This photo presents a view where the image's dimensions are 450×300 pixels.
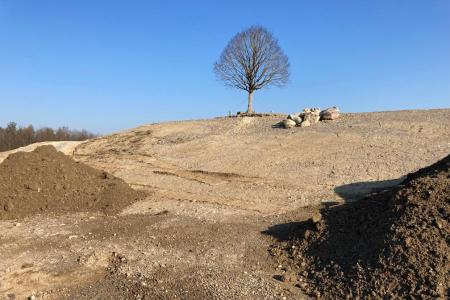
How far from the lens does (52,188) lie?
35.4 ft

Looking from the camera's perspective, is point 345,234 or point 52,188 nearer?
point 345,234

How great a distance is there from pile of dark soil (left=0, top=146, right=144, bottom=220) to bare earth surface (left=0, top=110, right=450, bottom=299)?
1.44 ft

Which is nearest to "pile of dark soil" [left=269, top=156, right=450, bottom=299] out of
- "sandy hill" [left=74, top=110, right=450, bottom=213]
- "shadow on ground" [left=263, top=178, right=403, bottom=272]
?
"shadow on ground" [left=263, top=178, right=403, bottom=272]

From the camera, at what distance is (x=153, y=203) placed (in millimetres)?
10953

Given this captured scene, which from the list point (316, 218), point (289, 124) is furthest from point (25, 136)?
point (316, 218)

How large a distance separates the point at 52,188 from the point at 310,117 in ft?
37.9

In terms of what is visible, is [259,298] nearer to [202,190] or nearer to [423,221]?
[423,221]

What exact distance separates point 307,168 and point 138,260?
777cm

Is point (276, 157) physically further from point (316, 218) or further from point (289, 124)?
point (316, 218)

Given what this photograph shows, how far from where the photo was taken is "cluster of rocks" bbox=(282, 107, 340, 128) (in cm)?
1848

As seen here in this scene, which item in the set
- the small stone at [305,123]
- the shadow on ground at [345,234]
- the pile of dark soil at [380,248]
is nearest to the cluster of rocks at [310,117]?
the small stone at [305,123]

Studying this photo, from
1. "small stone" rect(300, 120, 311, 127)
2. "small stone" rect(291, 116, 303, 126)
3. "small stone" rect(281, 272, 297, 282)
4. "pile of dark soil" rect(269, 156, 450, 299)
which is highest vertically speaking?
"small stone" rect(291, 116, 303, 126)

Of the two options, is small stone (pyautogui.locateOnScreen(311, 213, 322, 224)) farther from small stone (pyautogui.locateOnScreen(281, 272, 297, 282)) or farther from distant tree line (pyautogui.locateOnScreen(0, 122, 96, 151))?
distant tree line (pyautogui.locateOnScreen(0, 122, 96, 151))

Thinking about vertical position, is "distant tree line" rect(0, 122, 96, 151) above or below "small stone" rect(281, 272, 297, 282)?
above
